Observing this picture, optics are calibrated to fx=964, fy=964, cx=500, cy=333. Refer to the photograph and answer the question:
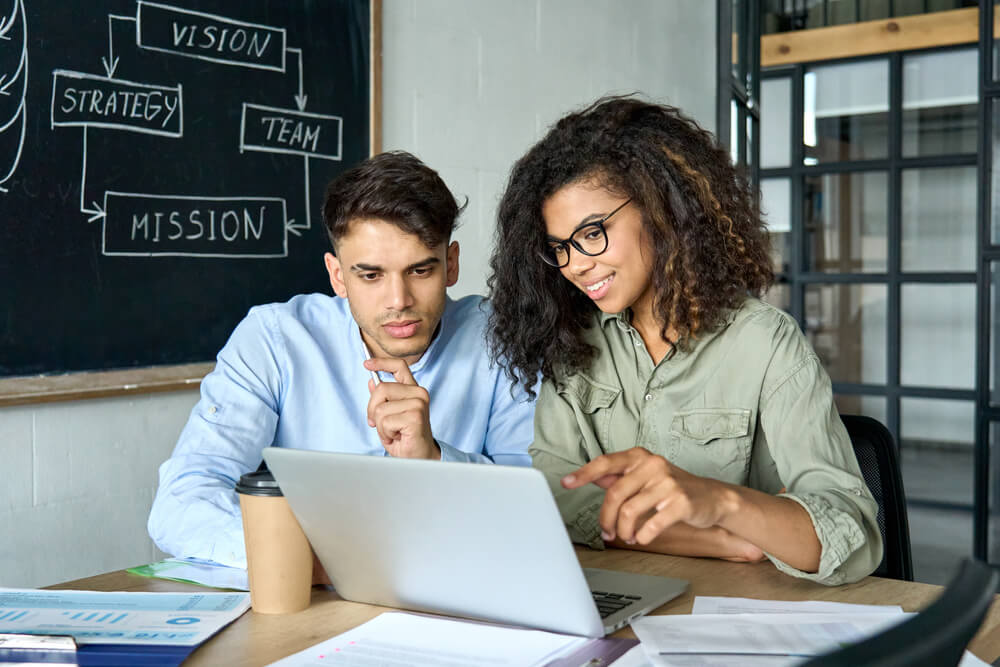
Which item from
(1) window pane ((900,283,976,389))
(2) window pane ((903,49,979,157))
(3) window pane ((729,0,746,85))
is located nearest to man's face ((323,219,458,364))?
(3) window pane ((729,0,746,85))

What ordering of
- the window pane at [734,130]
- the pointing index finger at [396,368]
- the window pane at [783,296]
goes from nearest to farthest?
the pointing index finger at [396,368]
the window pane at [734,130]
the window pane at [783,296]

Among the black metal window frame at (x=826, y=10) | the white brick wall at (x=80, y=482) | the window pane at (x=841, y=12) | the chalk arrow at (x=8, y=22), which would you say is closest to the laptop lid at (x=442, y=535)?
the white brick wall at (x=80, y=482)

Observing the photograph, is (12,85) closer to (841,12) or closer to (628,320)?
(628,320)

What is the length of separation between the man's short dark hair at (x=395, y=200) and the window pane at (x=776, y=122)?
148 inches

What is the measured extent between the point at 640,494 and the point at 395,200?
83cm

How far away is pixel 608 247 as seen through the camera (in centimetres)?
143

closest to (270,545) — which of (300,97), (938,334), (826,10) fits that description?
(300,97)

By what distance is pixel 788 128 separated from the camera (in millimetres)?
5047

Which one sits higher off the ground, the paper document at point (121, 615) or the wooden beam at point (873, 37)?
the wooden beam at point (873, 37)

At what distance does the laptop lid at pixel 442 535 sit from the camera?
83 cm

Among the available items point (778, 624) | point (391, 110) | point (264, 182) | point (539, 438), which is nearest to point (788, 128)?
point (391, 110)

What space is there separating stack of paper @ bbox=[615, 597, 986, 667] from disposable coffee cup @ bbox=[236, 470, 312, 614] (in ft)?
1.17

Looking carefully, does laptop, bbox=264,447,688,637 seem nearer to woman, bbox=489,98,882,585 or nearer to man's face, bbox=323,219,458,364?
woman, bbox=489,98,882,585

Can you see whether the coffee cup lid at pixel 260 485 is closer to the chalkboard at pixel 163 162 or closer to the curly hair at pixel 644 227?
the curly hair at pixel 644 227
